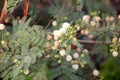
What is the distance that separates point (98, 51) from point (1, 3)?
39.3 inches

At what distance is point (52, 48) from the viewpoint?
4.99ft

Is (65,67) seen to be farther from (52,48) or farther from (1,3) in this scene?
(1,3)

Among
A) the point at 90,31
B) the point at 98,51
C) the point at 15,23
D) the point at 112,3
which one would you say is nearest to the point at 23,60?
the point at 15,23

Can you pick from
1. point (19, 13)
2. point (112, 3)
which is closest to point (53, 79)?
point (19, 13)

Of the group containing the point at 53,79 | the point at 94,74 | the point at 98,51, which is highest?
the point at 98,51

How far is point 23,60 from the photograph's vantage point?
150cm

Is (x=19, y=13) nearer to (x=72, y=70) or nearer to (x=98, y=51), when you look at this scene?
(x=98, y=51)

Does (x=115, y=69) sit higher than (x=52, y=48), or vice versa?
(x=115, y=69)

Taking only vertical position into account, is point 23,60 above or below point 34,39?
below

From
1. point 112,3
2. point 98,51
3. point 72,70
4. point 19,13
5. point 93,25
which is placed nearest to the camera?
point 72,70

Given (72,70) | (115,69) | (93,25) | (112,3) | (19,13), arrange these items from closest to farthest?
(72,70)
(93,25)
(19,13)
(115,69)
(112,3)

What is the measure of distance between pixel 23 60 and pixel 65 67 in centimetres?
32

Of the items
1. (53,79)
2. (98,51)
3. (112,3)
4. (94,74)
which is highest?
(112,3)

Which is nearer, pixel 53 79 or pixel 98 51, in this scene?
pixel 53 79
